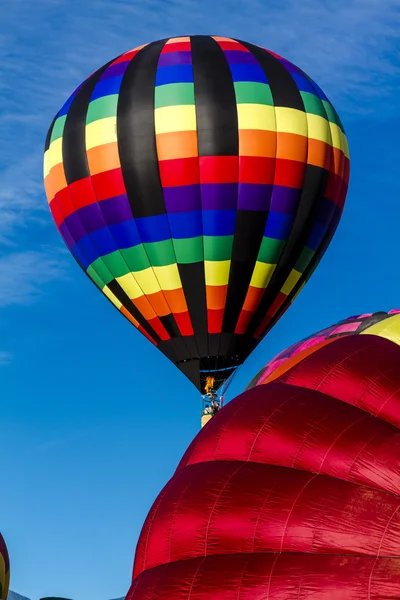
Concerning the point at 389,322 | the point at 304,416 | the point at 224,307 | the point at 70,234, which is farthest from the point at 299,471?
the point at 70,234

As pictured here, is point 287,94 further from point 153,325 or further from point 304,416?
point 304,416

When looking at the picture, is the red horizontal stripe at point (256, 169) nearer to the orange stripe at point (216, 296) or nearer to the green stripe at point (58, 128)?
the orange stripe at point (216, 296)

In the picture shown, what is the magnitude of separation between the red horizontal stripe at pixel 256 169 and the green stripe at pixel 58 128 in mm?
3717

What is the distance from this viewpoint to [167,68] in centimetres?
2341

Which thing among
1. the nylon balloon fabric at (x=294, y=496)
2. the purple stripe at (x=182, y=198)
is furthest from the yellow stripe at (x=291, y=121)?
the nylon balloon fabric at (x=294, y=496)

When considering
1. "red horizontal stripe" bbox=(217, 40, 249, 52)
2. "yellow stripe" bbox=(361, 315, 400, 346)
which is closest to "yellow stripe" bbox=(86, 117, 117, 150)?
"red horizontal stripe" bbox=(217, 40, 249, 52)

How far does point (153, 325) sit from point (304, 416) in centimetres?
1200

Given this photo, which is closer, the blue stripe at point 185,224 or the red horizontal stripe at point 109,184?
the blue stripe at point 185,224

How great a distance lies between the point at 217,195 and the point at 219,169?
0.44m

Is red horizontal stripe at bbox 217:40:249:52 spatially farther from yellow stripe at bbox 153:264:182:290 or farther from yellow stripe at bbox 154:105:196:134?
yellow stripe at bbox 153:264:182:290

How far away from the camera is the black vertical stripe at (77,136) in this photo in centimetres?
2356

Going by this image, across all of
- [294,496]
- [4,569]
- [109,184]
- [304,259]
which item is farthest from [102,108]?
[294,496]

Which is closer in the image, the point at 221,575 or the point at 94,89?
the point at 221,575

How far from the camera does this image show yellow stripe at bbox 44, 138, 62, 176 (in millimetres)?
24317
